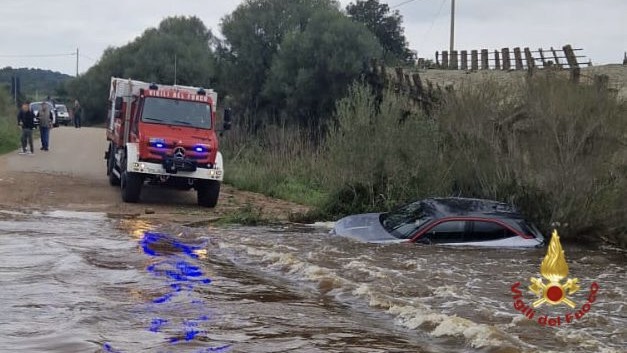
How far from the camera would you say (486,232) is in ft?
42.0

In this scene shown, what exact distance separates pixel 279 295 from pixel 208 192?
910 centimetres

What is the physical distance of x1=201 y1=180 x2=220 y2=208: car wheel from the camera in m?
18.1

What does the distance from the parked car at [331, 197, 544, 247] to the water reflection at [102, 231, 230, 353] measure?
310 centimetres

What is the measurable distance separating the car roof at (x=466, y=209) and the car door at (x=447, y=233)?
6.1 inches

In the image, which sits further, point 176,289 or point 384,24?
point 384,24

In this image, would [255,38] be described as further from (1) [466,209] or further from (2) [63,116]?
(1) [466,209]

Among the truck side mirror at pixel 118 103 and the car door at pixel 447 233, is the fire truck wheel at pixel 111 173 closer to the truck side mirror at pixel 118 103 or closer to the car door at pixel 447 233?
the truck side mirror at pixel 118 103

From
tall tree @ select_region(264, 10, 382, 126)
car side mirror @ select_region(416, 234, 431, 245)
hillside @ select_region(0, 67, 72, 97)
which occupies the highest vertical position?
hillside @ select_region(0, 67, 72, 97)

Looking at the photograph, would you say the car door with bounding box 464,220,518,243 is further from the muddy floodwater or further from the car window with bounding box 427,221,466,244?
the muddy floodwater

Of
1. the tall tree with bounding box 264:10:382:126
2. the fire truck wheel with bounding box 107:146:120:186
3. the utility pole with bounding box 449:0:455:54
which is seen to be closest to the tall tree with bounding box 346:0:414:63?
the utility pole with bounding box 449:0:455:54

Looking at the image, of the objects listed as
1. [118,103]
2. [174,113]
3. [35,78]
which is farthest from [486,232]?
[35,78]

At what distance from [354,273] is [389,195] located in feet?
20.2

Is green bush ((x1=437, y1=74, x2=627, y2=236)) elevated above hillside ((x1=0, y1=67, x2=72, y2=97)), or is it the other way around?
hillside ((x1=0, y1=67, x2=72, y2=97))

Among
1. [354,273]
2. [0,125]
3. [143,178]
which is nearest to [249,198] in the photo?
[143,178]
